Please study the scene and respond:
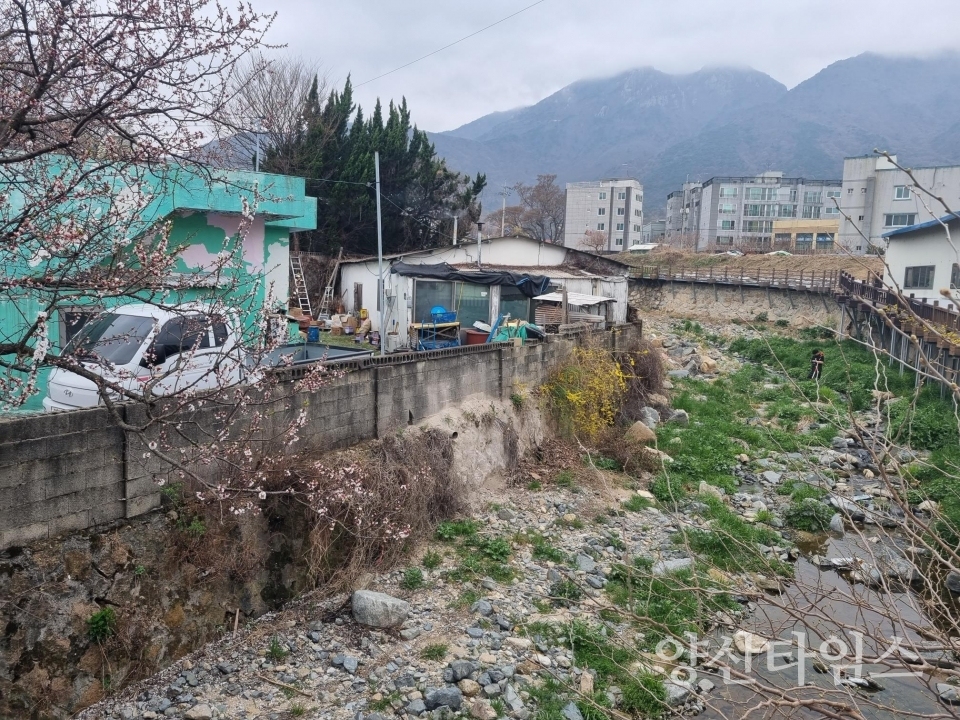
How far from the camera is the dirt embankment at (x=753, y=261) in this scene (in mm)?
45125

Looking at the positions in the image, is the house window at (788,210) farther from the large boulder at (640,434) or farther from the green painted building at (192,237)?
the green painted building at (192,237)

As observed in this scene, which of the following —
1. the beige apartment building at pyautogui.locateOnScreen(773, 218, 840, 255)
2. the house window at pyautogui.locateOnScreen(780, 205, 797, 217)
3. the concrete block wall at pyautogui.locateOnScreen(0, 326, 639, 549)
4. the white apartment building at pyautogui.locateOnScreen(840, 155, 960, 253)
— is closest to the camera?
the concrete block wall at pyautogui.locateOnScreen(0, 326, 639, 549)

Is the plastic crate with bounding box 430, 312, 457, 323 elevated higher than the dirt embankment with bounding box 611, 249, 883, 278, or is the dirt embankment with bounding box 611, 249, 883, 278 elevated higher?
the dirt embankment with bounding box 611, 249, 883, 278

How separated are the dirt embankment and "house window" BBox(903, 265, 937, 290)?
43.2ft

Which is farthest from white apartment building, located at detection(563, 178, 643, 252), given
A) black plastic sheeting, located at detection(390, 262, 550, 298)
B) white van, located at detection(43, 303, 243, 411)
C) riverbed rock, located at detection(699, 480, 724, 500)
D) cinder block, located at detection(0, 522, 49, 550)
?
cinder block, located at detection(0, 522, 49, 550)

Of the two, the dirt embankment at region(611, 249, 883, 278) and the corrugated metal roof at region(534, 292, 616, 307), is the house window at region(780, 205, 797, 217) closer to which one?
the dirt embankment at region(611, 249, 883, 278)

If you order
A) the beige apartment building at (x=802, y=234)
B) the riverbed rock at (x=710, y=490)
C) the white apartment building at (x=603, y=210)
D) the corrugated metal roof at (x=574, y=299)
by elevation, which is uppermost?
the white apartment building at (x=603, y=210)

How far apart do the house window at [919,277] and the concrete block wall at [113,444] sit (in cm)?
2412

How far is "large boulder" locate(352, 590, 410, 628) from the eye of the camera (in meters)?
7.98

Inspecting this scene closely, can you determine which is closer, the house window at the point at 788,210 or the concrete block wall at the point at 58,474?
the concrete block wall at the point at 58,474

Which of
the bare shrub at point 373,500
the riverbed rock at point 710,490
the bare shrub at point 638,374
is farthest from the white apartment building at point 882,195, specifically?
the bare shrub at point 373,500

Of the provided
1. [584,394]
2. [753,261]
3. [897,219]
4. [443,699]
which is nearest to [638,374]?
[584,394]

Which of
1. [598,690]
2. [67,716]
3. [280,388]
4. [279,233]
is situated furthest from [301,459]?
[279,233]

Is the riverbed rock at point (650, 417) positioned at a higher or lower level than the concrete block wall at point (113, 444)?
lower
